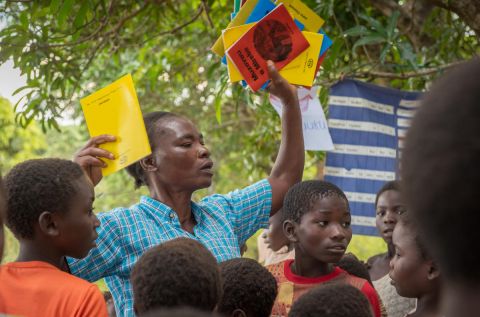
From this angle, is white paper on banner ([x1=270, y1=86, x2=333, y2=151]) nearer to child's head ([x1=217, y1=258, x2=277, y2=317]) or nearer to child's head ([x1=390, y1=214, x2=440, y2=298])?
child's head ([x1=390, y1=214, x2=440, y2=298])

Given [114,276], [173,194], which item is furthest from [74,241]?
[173,194]

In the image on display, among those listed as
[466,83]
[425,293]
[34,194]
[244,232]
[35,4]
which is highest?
[35,4]

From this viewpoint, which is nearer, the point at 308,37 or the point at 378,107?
the point at 308,37

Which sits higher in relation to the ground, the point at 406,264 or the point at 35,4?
the point at 35,4

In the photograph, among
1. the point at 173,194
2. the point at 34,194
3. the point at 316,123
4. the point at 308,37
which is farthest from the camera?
the point at 316,123

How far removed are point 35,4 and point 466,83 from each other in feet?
11.4

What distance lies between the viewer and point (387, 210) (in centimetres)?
383

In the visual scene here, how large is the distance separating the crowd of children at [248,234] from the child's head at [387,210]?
0.01 m

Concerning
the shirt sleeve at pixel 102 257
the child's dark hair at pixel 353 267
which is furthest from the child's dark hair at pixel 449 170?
the child's dark hair at pixel 353 267

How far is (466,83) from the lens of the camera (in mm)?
892

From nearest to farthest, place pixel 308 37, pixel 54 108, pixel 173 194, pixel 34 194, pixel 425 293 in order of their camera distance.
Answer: pixel 34 194
pixel 425 293
pixel 173 194
pixel 308 37
pixel 54 108

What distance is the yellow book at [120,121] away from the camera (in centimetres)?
274

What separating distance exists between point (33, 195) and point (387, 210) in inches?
83.7

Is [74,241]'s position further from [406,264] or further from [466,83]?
[466,83]
